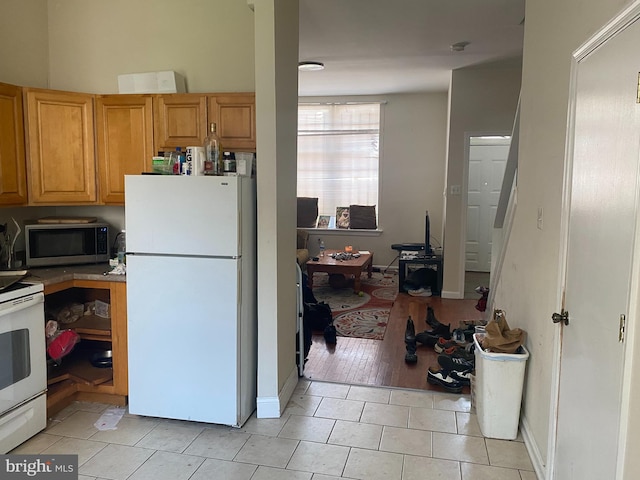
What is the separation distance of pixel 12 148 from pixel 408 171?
18.2 feet

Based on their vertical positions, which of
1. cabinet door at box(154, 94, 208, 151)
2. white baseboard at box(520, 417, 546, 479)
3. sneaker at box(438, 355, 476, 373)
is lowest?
white baseboard at box(520, 417, 546, 479)

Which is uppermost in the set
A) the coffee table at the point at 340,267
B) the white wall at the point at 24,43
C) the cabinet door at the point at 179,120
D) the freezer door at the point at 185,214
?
the white wall at the point at 24,43

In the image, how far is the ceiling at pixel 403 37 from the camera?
3.61 metres

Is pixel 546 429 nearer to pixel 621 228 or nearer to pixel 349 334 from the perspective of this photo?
pixel 621 228

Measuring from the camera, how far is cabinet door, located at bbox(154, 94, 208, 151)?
308 cm

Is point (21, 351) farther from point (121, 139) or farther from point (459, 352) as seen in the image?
point (459, 352)

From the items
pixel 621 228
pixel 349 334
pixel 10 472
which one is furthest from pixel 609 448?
pixel 349 334

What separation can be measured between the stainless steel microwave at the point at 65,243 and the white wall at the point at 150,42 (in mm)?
990

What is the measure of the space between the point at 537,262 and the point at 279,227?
1.45m

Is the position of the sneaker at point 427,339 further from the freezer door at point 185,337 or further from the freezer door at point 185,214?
the freezer door at point 185,214

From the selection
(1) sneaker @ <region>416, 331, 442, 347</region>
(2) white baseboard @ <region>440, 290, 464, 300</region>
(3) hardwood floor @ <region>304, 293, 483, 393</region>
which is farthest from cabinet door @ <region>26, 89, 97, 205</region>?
(2) white baseboard @ <region>440, 290, 464, 300</region>

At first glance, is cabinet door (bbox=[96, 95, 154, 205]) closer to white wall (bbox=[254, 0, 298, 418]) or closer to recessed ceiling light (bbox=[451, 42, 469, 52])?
white wall (bbox=[254, 0, 298, 418])

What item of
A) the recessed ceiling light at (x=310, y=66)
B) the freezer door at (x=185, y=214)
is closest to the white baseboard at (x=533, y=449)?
the freezer door at (x=185, y=214)

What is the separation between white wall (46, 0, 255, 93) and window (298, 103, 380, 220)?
14.7 ft
